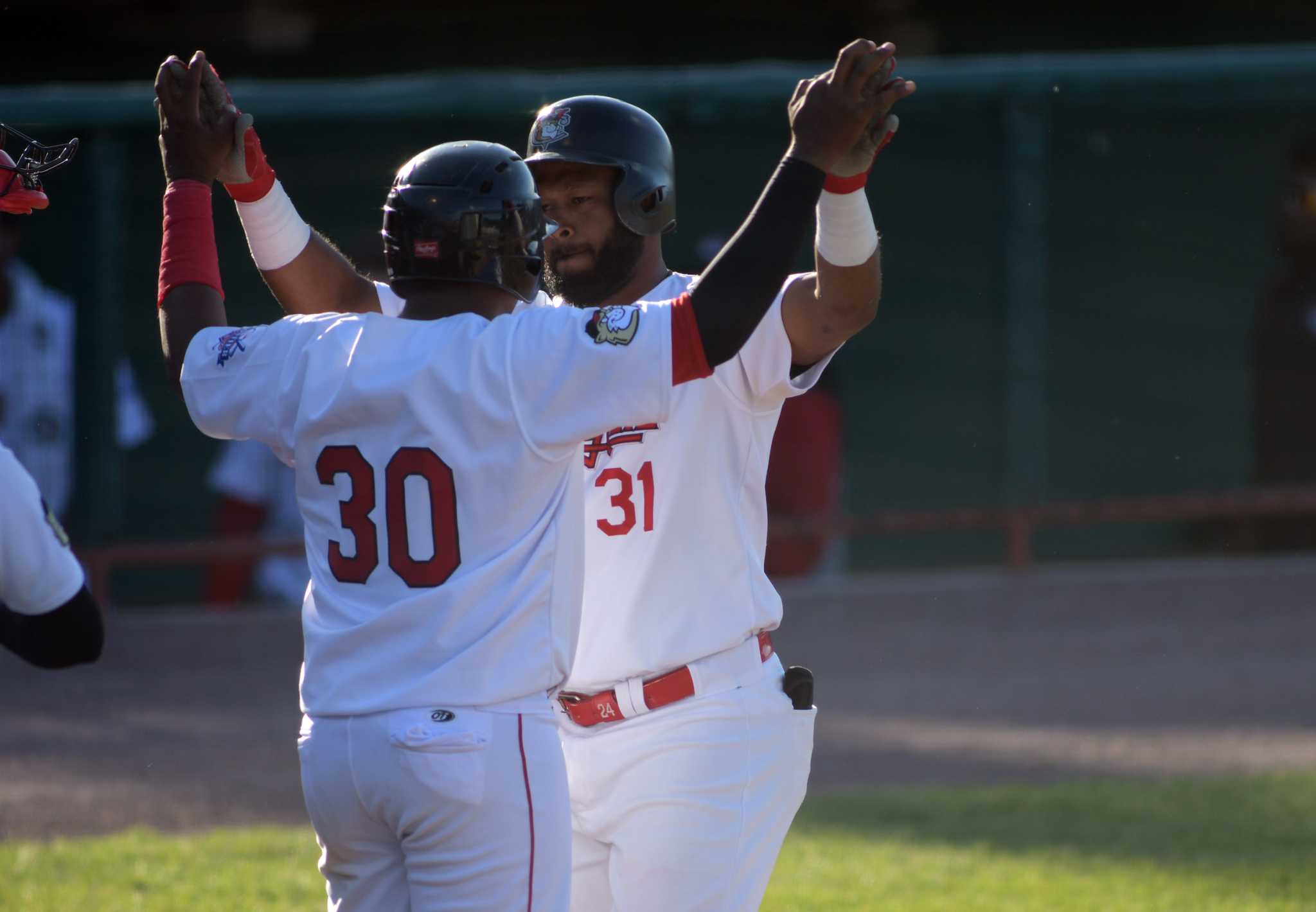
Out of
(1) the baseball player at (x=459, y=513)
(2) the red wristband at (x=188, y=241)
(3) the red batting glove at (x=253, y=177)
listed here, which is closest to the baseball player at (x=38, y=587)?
(2) the red wristband at (x=188, y=241)

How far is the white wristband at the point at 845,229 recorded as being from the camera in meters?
2.44

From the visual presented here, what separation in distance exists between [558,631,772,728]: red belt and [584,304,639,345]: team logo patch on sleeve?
0.68 meters

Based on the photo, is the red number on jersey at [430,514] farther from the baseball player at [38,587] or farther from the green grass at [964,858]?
the green grass at [964,858]

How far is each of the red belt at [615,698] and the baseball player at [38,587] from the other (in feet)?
2.45

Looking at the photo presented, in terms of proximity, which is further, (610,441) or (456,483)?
(610,441)

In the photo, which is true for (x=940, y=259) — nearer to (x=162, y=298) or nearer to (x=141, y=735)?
(x=141, y=735)

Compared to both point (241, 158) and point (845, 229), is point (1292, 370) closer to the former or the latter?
point (845, 229)

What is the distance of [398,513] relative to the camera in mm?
2156

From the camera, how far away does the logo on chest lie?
2.68 meters

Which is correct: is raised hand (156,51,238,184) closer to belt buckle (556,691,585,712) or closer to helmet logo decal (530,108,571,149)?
helmet logo decal (530,108,571,149)

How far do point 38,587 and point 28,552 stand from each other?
6 centimetres

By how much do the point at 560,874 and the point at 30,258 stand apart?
5.88 m

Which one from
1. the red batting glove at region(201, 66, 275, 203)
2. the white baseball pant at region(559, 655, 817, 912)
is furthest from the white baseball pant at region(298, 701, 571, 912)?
the red batting glove at region(201, 66, 275, 203)

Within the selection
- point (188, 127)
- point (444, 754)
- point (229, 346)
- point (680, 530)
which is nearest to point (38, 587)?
point (229, 346)
